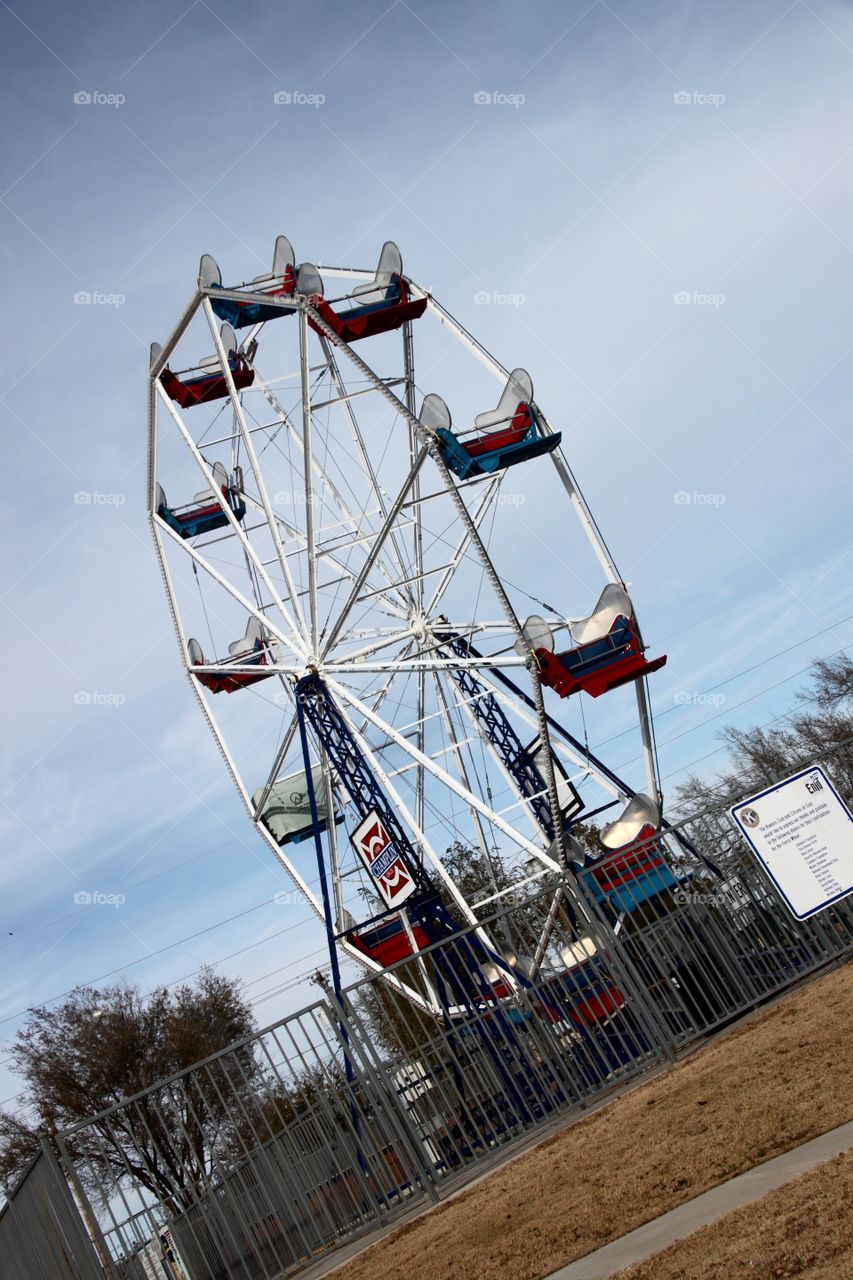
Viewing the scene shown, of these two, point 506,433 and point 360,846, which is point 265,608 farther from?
point 506,433

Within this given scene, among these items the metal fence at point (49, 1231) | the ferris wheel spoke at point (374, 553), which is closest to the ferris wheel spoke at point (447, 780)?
the ferris wheel spoke at point (374, 553)

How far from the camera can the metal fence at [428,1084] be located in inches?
460

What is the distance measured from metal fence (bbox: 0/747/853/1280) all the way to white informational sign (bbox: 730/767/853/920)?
1921 mm

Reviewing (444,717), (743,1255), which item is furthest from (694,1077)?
(444,717)

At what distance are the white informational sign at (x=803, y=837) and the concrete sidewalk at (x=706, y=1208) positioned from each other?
471 centimetres

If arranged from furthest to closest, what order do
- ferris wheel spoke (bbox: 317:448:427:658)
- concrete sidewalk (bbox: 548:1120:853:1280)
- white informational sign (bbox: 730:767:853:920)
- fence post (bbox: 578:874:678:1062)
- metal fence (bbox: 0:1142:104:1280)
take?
ferris wheel spoke (bbox: 317:448:427:658) → fence post (bbox: 578:874:678:1062) → white informational sign (bbox: 730:767:853:920) → metal fence (bbox: 0:1142:104:1280) → concrete sidewalk (bbox: 548:1120:853:1280)

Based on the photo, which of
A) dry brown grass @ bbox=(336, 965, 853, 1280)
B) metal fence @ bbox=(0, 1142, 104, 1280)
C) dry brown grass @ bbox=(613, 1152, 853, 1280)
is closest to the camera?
dry brown grass @ bbox=(613, 1152, 853, 1280)

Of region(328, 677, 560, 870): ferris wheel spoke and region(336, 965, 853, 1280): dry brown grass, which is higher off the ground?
region(328, 677, 560, 870): ferris wheel spoke

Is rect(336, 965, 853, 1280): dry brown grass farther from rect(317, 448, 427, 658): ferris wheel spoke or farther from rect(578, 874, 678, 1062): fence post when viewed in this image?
rect(317, 448, 427, 658): ferris wheel spoke

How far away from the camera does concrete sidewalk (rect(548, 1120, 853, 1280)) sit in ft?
21.1

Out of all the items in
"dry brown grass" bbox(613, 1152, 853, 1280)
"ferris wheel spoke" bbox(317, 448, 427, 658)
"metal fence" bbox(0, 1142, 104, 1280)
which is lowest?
"dry brown grass" bbox(613, 1152, 853, 1280)

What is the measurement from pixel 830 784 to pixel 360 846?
34.2 feet

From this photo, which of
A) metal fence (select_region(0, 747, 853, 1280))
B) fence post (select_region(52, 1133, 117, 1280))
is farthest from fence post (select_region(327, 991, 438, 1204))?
fence post (select_region(52, 1133, 117, 1280))

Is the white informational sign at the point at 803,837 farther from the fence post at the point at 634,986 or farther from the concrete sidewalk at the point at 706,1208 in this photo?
the concrete sidewalk at the point at 706,1208
